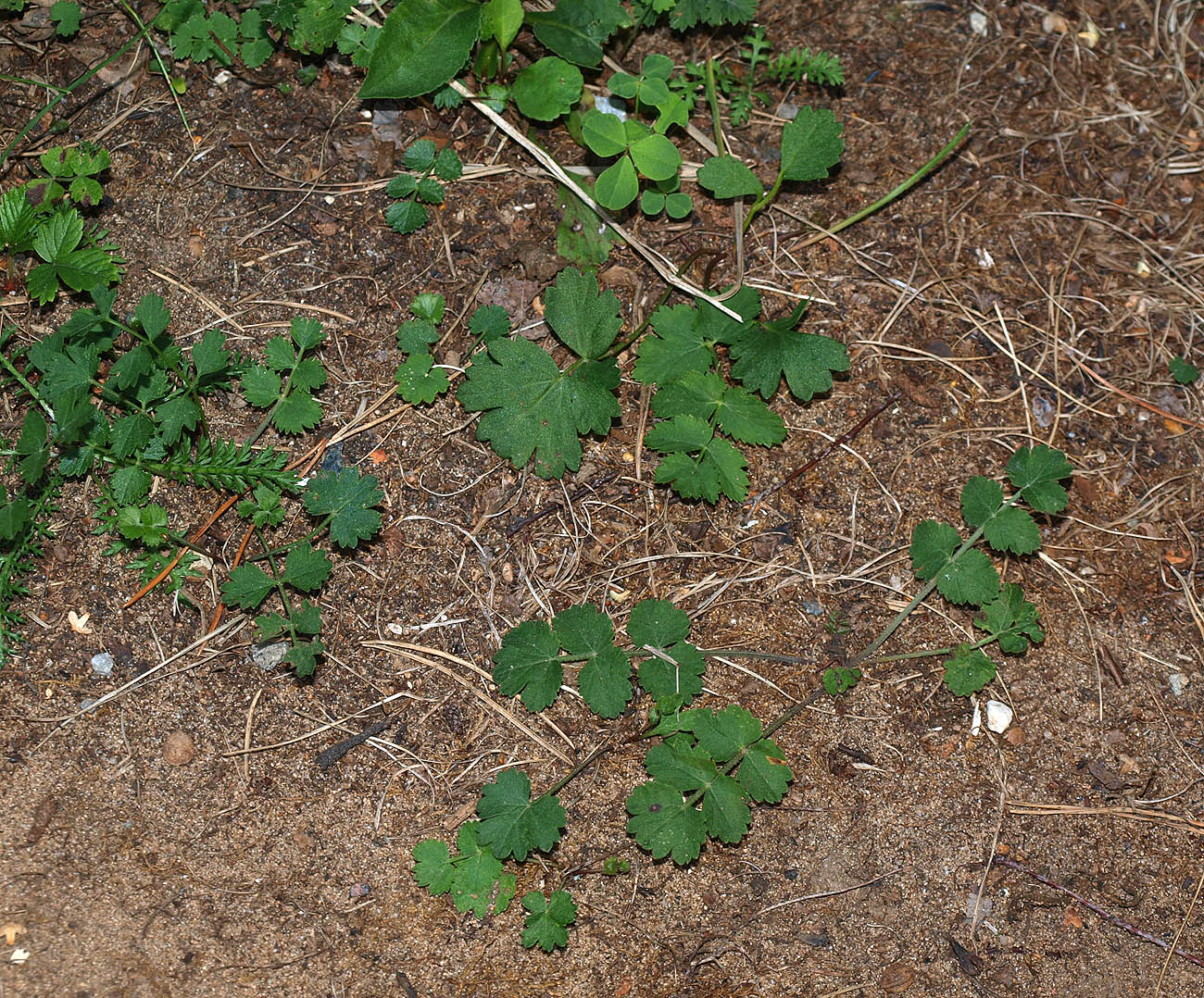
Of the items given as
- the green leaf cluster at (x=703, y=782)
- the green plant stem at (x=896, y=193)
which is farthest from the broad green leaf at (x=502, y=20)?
the green leaf cluster at (x=703, y=782)

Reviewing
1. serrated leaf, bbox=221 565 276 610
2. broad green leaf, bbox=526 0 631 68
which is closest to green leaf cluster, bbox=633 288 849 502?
broad green leaf, bbox=526 0 631 68

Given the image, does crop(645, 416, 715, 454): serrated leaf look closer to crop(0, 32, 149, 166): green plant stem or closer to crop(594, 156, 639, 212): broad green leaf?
crop(594, 156, 639, 212): broad green leaf

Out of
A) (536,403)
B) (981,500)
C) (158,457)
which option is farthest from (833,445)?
(158,457)

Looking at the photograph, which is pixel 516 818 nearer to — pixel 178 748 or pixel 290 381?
pixel 178 748

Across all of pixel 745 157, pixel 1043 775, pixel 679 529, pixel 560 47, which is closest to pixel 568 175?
pixel 560 47

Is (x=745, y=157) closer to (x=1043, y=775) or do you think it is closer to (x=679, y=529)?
(x=679, y=529)
